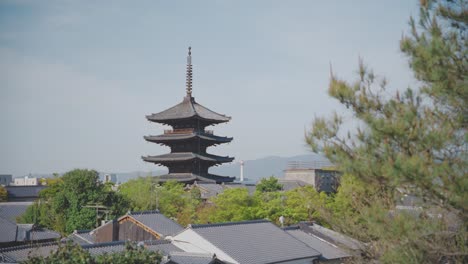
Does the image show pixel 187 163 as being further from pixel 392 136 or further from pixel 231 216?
pixel 392 136

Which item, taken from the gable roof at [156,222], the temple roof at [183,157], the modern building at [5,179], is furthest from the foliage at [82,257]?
the modern building at [5,179]

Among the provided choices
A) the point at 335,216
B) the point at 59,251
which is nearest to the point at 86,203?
the point at 59,251

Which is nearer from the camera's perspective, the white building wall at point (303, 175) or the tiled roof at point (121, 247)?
the tiled roof at point (121, 247)

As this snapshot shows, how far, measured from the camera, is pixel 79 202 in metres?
27.3

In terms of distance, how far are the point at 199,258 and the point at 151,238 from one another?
5.10 m

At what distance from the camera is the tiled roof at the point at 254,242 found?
19.2 m

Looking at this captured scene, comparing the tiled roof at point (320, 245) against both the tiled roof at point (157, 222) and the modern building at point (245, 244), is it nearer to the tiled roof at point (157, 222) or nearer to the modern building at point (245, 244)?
the modern building at point (245, 244)

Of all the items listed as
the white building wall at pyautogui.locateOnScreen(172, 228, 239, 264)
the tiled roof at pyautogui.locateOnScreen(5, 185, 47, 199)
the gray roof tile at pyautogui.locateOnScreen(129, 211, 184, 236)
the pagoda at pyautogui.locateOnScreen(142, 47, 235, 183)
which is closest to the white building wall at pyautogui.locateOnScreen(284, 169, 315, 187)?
the pagoda at pyautogui.locateOnScreen(142, 47, 235, 183)

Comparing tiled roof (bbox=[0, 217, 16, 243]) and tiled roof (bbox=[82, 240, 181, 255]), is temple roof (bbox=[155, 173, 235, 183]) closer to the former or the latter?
tiled roof (bbox=[0, 217, 16, 243])

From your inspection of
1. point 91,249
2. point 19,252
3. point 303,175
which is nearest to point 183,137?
point 303,175

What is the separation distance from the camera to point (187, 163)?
39594 millimetres

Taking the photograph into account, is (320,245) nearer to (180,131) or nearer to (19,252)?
(19,252)

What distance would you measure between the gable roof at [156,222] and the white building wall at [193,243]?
1.84 m

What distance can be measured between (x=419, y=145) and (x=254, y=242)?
13.8 metres
